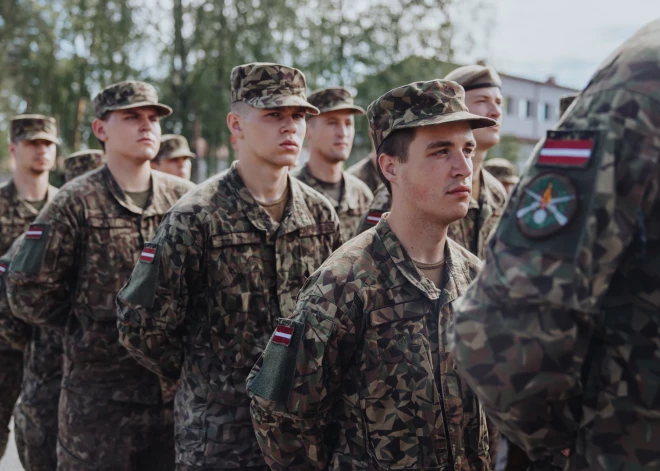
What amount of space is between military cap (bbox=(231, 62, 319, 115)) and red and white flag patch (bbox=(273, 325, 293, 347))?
1649mm

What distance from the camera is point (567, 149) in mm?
1724

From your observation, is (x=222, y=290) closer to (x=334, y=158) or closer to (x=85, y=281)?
(x=85, y=281)

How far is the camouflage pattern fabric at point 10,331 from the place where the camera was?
5.61 m

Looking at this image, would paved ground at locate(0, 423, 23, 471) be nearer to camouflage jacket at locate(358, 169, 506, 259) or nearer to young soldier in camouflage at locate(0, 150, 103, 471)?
young soldier in camouflage at locate(0, 150, 103, 471)

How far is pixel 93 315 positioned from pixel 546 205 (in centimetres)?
358

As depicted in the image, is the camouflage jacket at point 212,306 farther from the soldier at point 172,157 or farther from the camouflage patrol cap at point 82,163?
the soldier at point 172,157

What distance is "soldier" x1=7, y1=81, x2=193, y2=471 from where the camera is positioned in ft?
15.1

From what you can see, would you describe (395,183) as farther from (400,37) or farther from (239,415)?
(400,37)

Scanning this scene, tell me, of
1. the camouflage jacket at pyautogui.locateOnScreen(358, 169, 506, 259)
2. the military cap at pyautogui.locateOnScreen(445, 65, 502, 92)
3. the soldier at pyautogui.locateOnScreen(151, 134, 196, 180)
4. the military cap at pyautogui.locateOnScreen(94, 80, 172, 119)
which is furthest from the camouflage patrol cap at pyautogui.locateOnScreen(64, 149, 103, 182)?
the military cap at pyautogui.locateOnScreen(445, 65, 502, 92)

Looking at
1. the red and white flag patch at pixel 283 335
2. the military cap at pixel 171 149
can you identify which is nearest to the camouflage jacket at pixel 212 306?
the red and white flag patch at pixel 283 335

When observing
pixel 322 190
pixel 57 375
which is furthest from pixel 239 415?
pixel 322 190

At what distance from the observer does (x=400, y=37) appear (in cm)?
2241

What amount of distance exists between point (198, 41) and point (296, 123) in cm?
1761

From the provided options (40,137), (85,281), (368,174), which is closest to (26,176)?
(40,137)
